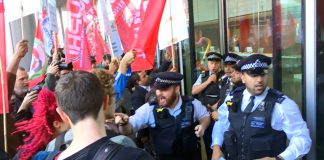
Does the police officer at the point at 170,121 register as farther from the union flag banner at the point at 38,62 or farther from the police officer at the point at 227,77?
the union flag banner at the point at 38,62

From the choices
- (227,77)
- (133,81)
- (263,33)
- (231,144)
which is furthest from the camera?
(133,81)

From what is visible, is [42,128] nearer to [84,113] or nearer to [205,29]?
[84,113]

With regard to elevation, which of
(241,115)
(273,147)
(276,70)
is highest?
(276,70)

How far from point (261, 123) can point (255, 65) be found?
454 millimetres

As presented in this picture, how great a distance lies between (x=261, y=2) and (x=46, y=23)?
2899mm

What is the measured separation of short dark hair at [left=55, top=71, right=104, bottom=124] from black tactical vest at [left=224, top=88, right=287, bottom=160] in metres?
1.55

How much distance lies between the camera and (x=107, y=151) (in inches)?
60.5

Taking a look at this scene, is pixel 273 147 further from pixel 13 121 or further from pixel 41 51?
pixel 41 51

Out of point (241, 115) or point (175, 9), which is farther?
point (175, 9)

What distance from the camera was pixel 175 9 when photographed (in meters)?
5.07

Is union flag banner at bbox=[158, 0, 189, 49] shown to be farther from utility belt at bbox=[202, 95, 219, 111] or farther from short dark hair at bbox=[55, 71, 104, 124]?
short dark hair at bbox=[55, 71, 104, 124]

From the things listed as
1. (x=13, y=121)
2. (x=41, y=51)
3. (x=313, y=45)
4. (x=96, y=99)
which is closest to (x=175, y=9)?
(x=41, y=51)

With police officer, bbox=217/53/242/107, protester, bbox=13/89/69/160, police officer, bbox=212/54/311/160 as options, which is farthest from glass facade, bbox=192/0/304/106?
protester, bbox=13/89/69/160

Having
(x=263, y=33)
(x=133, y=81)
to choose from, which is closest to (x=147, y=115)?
(x=133, y=81)
